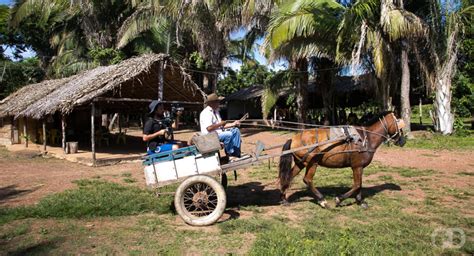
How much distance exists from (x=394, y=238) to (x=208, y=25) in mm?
17418

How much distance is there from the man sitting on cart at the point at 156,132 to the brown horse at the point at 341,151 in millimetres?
1996

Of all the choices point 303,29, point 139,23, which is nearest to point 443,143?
point 303,29

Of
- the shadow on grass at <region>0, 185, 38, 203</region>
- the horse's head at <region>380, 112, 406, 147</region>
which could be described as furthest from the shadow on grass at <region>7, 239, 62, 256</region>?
the horse's head at <region>380, 112, 406, 147</region>

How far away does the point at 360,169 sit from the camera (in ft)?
22.1

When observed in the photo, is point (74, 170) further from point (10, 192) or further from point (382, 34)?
point (382, 34)

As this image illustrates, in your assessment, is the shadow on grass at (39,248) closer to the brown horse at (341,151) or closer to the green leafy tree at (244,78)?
Result: the brown horse at (341,151)

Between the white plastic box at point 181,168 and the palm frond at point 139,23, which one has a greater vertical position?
the palm frond at point 139,23

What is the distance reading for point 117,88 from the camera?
1400 centimetres

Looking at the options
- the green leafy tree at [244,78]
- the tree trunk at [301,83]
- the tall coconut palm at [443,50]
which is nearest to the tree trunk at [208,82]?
the tree trunk at [301,83]

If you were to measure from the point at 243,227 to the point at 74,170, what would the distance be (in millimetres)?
7674

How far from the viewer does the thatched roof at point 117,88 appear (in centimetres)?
1288

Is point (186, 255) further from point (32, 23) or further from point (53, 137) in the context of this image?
point (32, 23)

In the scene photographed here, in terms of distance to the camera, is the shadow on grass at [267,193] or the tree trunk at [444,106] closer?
the shadow on grass at [267,193]

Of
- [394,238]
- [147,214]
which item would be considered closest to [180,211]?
[147,214]
